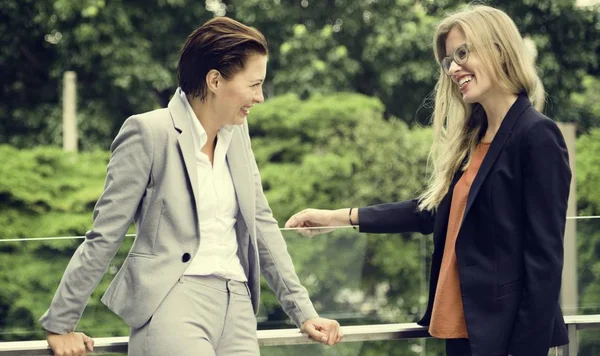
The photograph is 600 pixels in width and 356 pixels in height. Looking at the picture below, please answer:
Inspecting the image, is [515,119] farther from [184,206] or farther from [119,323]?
[119,323]

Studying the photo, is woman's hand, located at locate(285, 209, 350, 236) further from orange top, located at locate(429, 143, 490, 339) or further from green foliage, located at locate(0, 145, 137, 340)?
green foliage, located at locate(0, 145, 137, 340)

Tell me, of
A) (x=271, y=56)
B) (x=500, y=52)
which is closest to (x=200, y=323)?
(x=500, y=52)

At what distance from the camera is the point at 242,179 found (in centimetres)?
257

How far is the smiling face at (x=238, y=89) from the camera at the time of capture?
2.51m

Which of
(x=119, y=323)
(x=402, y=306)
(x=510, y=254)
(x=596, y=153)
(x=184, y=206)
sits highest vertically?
(x=184, y=206)

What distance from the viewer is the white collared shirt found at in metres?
2.48

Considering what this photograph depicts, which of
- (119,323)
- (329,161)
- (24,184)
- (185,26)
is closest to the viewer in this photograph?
(119,323)

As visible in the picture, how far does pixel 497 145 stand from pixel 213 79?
0.77 meters

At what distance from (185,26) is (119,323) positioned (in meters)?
14.0

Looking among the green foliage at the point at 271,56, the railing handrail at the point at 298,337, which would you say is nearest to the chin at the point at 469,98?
the railing handrail at the point at 298,337

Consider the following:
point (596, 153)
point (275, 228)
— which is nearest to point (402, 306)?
point (275, 228)

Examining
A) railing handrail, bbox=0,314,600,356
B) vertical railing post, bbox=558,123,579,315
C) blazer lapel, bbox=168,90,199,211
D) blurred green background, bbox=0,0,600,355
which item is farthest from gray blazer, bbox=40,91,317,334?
blurred green background, bbox=0,0,600,355

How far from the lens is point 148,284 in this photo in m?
2.41

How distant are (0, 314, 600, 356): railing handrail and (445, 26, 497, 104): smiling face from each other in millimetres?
739
